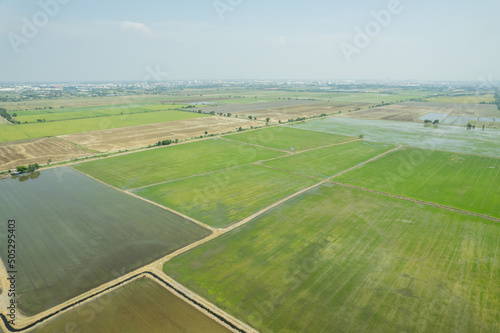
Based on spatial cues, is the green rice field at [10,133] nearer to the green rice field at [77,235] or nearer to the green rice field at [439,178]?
the green rice field at [77,235]

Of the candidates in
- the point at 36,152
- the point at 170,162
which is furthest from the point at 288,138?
the point at 36,152

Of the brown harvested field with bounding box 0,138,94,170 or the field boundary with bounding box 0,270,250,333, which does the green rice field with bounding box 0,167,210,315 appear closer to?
the field boundary with bounding box 0,270,250,333

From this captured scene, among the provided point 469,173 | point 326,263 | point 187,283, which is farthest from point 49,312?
Answer: point 469,173

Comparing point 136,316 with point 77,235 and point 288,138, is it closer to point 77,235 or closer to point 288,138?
point 77,235

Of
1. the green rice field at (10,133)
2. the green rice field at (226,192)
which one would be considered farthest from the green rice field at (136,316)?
the green rice field at (10,133)

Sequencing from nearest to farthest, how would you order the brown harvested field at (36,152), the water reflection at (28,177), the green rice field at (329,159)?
the water reflection at (28,177)
the green rice field at (329,159)
the brown harvested field at (36,152)
